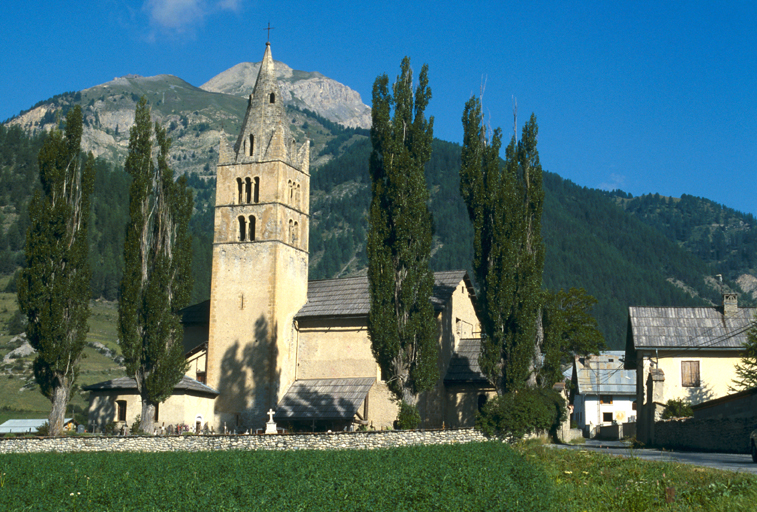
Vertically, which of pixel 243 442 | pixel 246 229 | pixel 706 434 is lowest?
pixel 243 442

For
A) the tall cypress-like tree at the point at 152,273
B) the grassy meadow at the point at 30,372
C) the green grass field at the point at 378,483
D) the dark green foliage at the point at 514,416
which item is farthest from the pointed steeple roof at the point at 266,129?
the grassy meadow at the point at 30,372

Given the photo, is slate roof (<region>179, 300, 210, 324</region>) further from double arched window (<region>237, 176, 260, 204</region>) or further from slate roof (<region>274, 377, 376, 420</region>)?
slate roof (<region>274, 377, 376, 420</region>)

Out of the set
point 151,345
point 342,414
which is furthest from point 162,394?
point 342,414

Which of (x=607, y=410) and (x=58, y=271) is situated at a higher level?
(x=58, y=271)

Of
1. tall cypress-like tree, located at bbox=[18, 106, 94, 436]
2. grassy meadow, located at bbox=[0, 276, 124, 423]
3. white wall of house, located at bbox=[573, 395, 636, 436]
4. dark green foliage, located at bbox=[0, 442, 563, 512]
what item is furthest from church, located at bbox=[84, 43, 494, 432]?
white wall of house, located at bbox=[573, 395, 636, 436]

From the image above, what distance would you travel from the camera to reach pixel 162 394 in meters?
35.4

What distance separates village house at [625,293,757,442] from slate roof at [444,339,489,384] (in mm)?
8338

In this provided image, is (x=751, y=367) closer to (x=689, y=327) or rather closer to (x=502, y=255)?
(x=689, y=327)

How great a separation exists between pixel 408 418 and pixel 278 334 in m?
12.1

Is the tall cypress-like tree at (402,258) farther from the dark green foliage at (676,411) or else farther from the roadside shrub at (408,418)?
the dark green foliage at (676,411)

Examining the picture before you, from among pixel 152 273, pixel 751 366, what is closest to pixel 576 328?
pixel 751 366

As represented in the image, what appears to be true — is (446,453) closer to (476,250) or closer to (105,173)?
(476,250)

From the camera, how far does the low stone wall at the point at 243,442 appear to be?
3088cm

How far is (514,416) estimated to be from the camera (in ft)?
105
